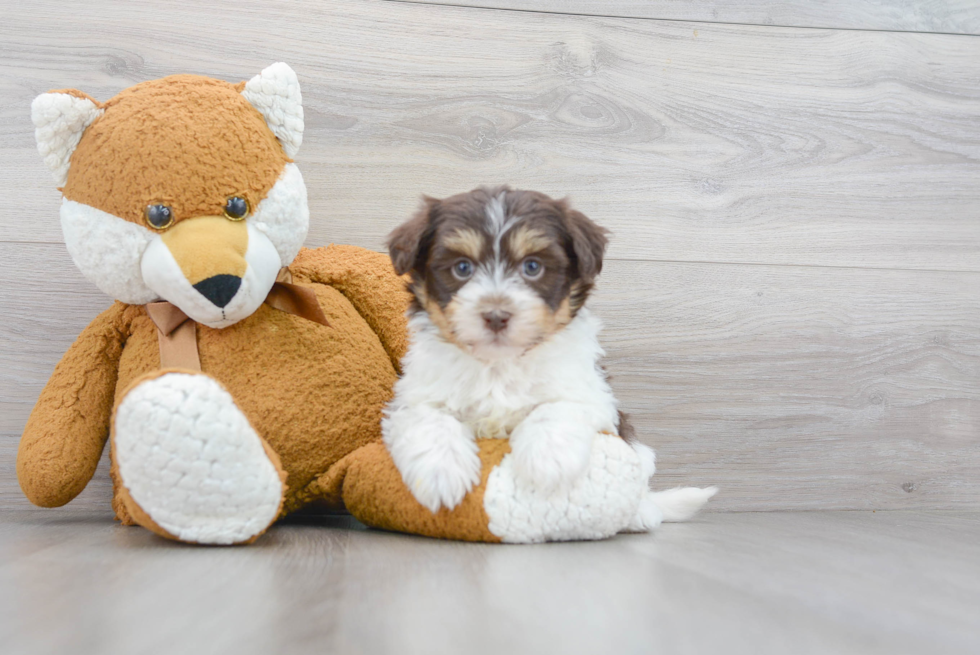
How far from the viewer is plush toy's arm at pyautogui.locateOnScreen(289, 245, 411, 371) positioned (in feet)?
5.95

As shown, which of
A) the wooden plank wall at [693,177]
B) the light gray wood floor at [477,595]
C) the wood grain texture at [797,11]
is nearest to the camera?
the light gray wood floor at [477,595]

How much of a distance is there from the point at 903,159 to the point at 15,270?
2.66m

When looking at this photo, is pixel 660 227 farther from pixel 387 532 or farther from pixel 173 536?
pixel 173 536

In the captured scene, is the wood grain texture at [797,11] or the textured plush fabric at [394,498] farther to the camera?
the wood grain texture at [797,11]

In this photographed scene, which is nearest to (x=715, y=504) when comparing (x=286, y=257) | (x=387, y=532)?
(x=387, y=532)

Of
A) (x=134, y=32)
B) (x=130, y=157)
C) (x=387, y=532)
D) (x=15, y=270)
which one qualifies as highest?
(x=134, y=32)

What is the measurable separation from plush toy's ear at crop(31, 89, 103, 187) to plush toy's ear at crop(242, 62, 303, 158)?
0.32 metres

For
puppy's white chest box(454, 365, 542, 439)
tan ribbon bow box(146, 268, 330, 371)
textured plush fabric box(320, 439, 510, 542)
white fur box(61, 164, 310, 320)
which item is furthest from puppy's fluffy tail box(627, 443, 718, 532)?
white fur box(61, 164, 310, 320)

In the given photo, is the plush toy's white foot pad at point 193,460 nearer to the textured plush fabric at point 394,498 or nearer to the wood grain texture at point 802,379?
the textured plush fabric at point 394,498

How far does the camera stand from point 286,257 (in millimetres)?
1614

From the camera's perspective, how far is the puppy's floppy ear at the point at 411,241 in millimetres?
1511

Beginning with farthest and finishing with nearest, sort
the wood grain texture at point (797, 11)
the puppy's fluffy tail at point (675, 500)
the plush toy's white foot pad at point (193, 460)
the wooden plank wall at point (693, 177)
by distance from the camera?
the wood grain texture at point (797, 11) < the wooden plank wall at point (693, 177) < the puppy's fluffy tail at point (675, 500) < the plush toy's white foot pad at point (193, 460)

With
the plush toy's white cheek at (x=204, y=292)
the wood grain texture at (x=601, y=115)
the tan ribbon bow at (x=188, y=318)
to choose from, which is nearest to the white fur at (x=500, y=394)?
the tan ribbon bow at (x=188, y=318)

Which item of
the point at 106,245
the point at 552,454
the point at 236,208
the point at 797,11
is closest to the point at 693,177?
the point at 797,11
